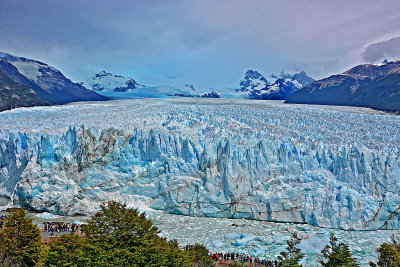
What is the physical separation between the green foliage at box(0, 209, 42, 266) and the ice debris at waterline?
900cm

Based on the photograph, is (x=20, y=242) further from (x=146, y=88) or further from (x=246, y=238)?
(x=146, y=88)

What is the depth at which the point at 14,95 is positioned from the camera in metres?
46.2

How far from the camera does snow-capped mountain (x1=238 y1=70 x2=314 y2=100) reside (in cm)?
7381

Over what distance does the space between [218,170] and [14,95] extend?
3673cm

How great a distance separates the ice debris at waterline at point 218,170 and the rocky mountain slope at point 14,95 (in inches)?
863

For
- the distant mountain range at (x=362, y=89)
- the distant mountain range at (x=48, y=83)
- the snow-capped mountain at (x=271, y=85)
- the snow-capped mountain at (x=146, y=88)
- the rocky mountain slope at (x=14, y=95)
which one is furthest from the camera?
the snow-capped mountain at (x=271, y=85)

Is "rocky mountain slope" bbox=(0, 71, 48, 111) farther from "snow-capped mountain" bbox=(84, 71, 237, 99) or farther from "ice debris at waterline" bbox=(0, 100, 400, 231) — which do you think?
"ice debris at waterline" bbox=(0, 100, 400, 231)

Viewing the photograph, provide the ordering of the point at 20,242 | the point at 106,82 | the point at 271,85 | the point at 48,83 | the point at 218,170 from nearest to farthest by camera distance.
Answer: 1. the point at 20,242
2. the point at 218,170
3. the point at 48,83
4. the point at 271,85
5. the point at 106,82

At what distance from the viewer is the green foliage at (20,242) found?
11.1m

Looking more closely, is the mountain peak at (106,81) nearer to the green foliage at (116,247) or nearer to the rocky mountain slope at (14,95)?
the rocky mountain slope at (14,95)

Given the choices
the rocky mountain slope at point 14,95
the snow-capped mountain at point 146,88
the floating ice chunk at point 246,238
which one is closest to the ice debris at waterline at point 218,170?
the floating ice chunk at point 246,238

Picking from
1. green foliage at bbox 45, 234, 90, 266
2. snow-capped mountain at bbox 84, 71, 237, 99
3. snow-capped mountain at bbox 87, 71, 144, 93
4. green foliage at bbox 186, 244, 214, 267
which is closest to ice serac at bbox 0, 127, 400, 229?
green foliage at bbox 186, 244, 214, 267

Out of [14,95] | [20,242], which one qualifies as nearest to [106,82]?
[14,95]

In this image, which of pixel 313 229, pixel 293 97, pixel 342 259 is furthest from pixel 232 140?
pixel 293 97
